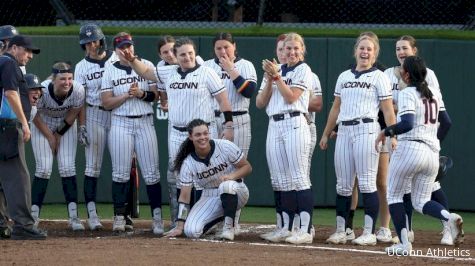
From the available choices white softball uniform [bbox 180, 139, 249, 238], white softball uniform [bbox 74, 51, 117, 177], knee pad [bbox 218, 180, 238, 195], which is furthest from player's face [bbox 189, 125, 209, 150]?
white softball uniform [bbox 74, 51, 117, 177]

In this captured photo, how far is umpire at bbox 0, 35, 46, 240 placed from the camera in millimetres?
8828

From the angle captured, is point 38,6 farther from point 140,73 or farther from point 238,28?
point 140,73

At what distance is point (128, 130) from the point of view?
9.99 metres

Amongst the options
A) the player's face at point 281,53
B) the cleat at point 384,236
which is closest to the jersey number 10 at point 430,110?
the cleat at point 384,236

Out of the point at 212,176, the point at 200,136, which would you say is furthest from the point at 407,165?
the point at 212,176

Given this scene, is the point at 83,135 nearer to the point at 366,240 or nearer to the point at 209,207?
the point at 209,207

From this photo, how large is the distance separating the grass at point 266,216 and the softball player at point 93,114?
124 centimetres

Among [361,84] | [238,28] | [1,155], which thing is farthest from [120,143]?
[238,28]

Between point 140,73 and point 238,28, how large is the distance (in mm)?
2894

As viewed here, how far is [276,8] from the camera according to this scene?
42.6ft

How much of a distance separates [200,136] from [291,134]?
74 cm

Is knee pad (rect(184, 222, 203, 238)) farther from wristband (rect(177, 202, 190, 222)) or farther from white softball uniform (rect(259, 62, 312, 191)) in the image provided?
white softball uniform (rect(259, 62, 312, 191))

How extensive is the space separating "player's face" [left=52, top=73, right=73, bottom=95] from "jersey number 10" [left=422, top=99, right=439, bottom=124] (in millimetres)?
3257

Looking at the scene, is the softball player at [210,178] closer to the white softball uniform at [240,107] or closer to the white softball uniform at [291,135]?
the white softball uniform at [291,135]
